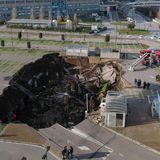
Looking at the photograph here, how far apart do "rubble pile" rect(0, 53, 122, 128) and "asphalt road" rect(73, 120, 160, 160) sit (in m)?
4.70

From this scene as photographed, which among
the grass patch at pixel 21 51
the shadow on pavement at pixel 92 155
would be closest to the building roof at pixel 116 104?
the shadow on pavement at pixel 92 155

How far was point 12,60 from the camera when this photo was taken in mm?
55031

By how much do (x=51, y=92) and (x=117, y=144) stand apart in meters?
17.8

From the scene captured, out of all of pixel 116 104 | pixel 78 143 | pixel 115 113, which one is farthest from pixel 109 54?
pixel 78 143

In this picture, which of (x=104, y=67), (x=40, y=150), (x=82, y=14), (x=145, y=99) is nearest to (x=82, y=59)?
(x=104, y=67)

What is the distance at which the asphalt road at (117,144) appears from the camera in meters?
29.2

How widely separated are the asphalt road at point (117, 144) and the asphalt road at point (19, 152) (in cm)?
455

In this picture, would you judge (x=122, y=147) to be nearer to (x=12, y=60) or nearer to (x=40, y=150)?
(x=40, y=150)

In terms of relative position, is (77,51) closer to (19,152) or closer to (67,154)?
(19,152)

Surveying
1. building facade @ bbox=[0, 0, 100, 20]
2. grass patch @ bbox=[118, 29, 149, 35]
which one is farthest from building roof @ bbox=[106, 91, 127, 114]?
building facade @ bbox=[0, 0, 100, 20]

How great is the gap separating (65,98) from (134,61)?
A: 14.6 m

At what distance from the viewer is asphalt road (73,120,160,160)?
29156mm

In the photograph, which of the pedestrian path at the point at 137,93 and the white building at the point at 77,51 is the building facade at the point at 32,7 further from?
the pedestrian path at the point at 137,93

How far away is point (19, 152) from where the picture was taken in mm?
29031
